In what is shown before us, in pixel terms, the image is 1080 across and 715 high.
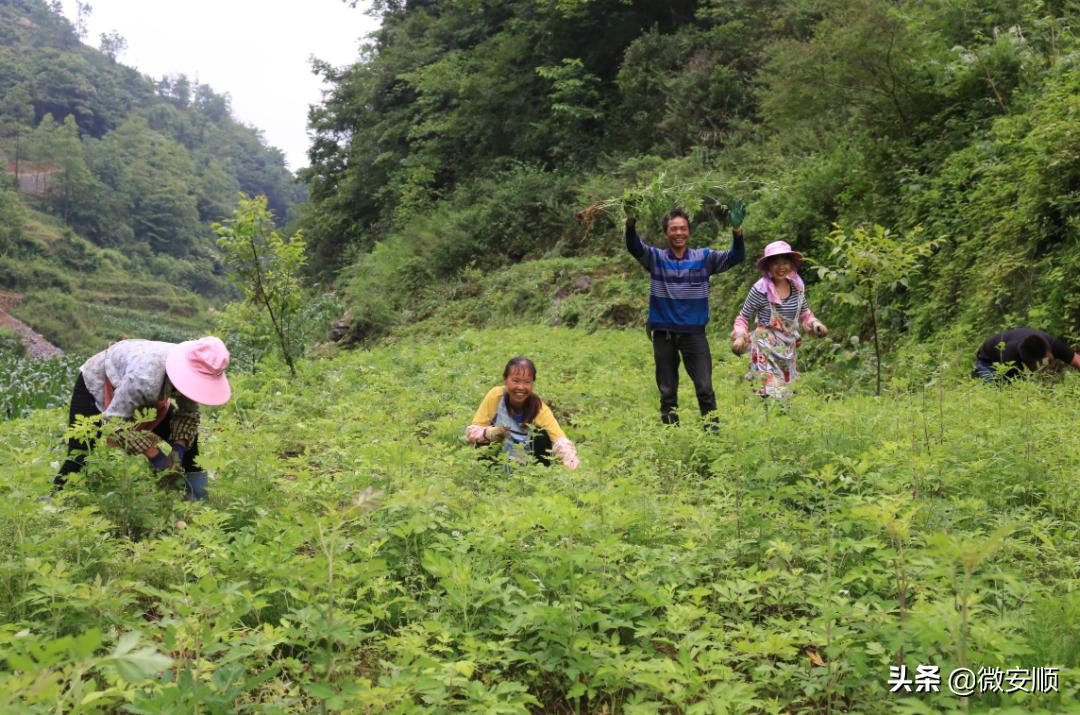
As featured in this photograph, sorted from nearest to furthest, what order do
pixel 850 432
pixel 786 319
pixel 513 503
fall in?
pixel 513 503 → pixel 850 432 → pixel 786 319

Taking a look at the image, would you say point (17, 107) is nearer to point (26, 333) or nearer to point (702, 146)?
point (26, 333)

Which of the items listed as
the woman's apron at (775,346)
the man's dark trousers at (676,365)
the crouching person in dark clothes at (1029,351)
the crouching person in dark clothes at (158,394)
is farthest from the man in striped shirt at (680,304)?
the crouching person in dark clothes at (158,394)

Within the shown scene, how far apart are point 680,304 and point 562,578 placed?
13.3 ft

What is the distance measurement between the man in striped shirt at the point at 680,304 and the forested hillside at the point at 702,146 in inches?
41.6

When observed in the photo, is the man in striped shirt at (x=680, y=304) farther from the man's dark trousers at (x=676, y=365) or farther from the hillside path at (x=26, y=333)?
the hillside path at (x=26, y=333)

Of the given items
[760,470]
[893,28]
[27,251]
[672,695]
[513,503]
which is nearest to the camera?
[672,695]

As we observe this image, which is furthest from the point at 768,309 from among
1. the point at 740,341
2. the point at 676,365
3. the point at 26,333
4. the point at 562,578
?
the point at 26,333

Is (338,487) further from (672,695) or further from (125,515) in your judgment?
(672,695)

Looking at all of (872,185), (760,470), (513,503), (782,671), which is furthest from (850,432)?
(872,185)

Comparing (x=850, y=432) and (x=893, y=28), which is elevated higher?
(x=893, y=28)

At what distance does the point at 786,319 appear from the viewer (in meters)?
6.77

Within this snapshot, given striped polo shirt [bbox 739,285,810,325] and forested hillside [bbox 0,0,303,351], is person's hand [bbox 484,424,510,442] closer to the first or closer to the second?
striped polo shirt [bbox 739,285,810,325]

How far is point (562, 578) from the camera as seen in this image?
3.08 meters

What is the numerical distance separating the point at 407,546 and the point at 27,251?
87.3 m
